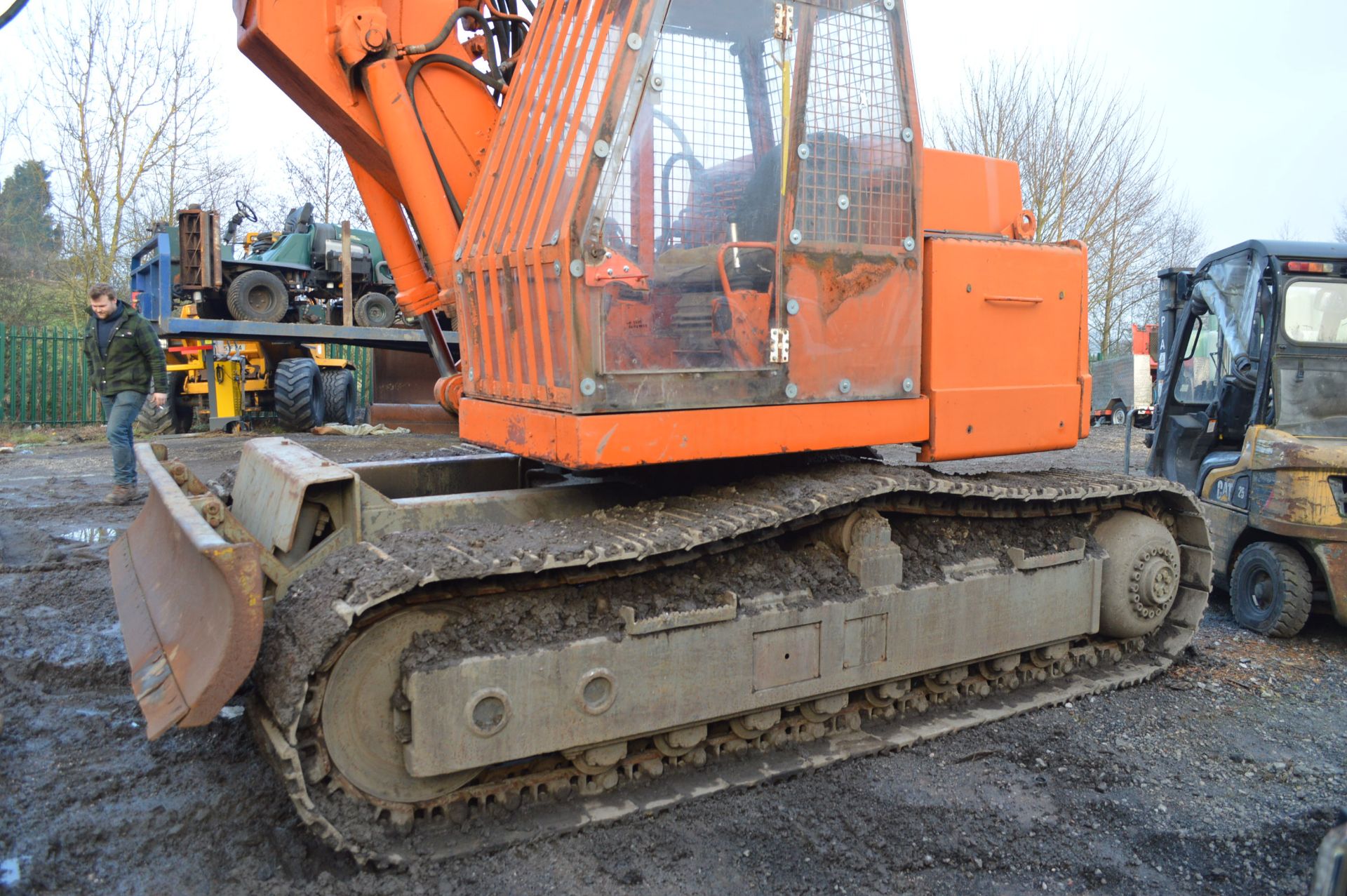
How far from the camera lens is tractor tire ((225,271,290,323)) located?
13211 millimetres

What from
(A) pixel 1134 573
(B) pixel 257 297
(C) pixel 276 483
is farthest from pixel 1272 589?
(B) pixel 257 297

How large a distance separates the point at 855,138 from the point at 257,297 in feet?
38.8

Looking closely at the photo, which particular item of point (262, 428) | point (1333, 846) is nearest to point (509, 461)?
point (1333, 846)

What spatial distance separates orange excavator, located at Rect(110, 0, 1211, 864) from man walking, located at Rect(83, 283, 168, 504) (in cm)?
445

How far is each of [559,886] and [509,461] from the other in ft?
7.13

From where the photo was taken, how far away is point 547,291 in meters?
3.13

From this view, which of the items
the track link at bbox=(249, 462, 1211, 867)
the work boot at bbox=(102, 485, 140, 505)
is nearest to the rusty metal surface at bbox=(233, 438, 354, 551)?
the track link at bbox=(249, 462, 1211, 867)

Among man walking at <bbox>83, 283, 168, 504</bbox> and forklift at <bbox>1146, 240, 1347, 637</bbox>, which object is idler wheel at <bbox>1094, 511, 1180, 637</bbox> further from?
man walking at <bbox>83, 283, 168, 504</bbox>

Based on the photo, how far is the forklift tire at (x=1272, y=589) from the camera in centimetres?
532

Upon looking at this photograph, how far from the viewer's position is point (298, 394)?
41.4 ft

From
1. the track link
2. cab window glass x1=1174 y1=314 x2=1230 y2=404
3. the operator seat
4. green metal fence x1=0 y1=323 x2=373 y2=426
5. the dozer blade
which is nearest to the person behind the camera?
the dozer blade

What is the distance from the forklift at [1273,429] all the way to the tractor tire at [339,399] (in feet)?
36.2

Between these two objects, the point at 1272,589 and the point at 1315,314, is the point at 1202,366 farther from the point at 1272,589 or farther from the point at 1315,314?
the point at 1272,589

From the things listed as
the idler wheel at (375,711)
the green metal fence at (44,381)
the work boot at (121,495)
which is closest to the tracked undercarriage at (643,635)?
the idler wheel at (375,711)
